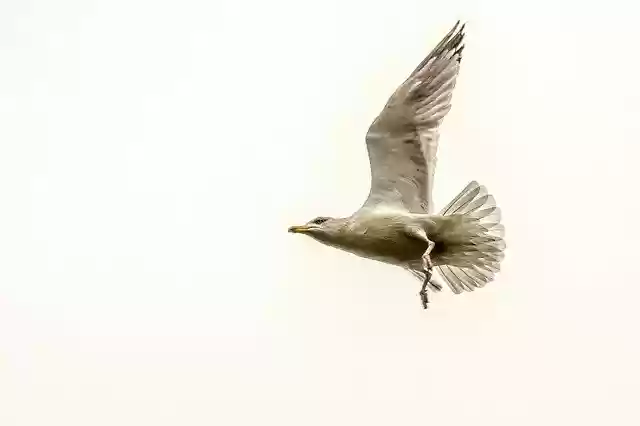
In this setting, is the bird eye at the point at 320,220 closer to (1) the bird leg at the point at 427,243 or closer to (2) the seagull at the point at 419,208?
(2) the seagull at the point at 419,208

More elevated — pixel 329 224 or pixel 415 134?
pixel 415 134

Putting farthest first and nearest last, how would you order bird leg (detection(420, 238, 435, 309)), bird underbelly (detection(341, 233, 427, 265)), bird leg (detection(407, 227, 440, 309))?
bird underbelly (detection(341, 233, 427, 265)), bird leg (detection(407, 227, 440, 309)), bird leg (detection(420, 238, 435, 309))

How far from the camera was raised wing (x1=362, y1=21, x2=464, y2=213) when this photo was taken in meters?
3.46

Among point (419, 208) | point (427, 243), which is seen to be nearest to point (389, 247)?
point (427, 243)

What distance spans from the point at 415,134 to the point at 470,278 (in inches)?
20.7

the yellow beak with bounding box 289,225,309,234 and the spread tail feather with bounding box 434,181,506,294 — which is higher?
the spread tail feather with bounding box 434,181,506,294

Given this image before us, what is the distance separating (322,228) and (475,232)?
50cm

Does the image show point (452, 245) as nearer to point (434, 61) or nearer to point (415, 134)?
point (415, 134)

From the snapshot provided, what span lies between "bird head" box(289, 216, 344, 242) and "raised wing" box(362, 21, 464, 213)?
6.9 inches

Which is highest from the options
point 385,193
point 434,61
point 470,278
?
point 434,61

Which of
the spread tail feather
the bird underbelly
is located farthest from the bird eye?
the spread tail feather

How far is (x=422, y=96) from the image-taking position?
11.4ft

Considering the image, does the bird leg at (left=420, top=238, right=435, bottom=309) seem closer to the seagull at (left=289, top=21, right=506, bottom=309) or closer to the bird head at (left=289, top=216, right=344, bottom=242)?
the seagull at (left=289, top=21, right=506, bottom=309)

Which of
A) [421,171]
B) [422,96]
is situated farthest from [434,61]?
[421,171]
